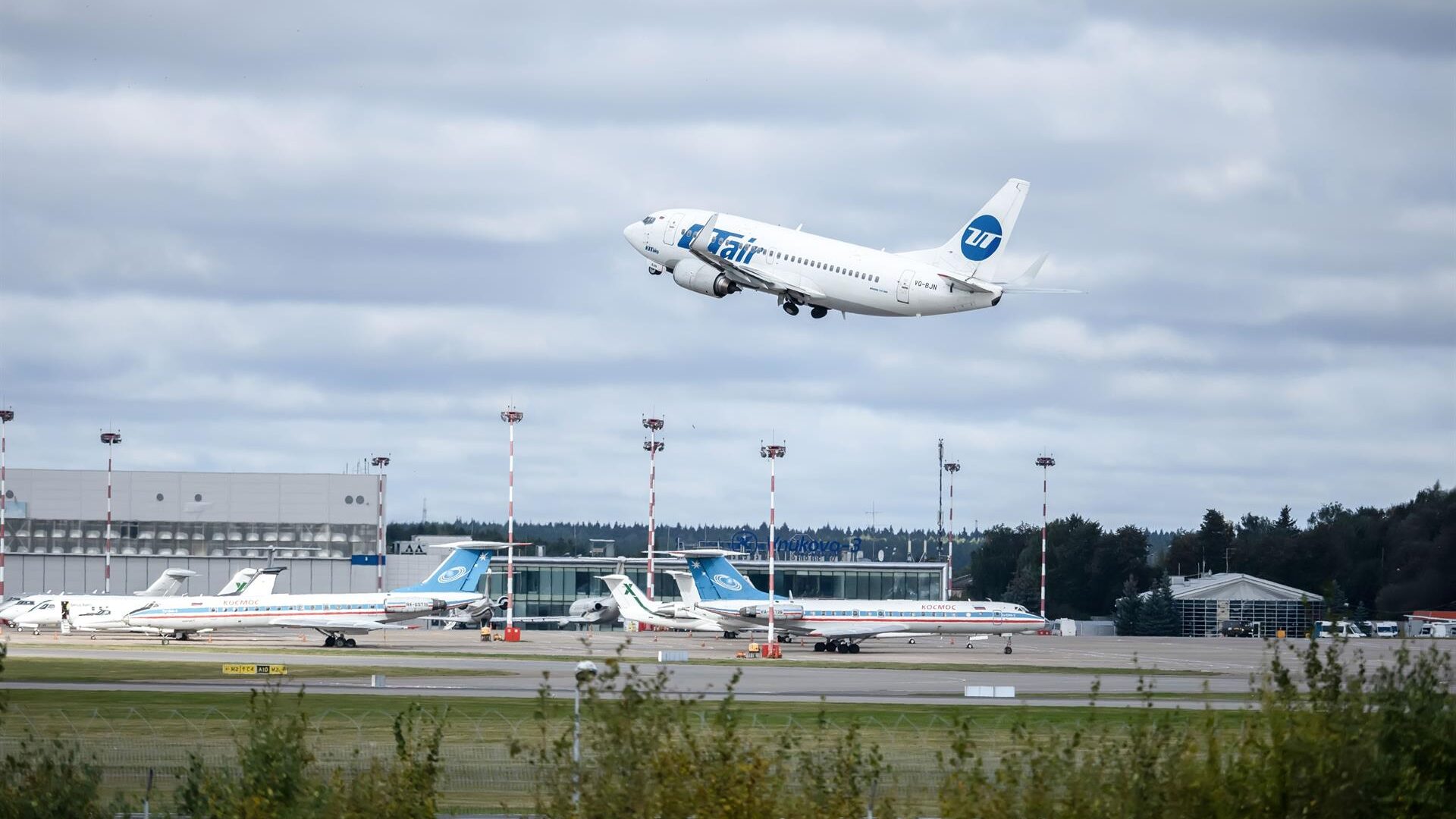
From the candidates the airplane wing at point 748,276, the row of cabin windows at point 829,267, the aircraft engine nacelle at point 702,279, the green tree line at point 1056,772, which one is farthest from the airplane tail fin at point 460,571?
the green tree line at point 1056,772

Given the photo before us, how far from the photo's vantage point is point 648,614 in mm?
120062

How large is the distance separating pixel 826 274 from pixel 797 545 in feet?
372

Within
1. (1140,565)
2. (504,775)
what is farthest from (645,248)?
(1140,565)

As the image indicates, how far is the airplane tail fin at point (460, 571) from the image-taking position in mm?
117875

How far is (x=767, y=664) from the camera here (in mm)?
87750

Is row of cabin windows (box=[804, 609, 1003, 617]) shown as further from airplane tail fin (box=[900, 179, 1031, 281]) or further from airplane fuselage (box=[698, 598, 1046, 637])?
airplane tail fin (box=[900, 179, 1031, 281])

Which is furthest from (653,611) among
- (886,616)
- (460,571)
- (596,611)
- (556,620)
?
(556,620)

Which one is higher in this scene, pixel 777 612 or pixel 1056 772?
pixel 1056 772

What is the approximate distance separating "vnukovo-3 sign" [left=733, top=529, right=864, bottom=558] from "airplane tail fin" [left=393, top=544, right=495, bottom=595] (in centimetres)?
5537

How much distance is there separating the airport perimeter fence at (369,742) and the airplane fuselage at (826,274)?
14.2 m

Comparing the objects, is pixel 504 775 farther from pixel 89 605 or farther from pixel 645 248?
pixel 89 605

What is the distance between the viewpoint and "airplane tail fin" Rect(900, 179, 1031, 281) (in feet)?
195

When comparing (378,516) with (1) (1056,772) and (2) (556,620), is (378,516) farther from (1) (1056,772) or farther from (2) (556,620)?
(1) (1056,772)

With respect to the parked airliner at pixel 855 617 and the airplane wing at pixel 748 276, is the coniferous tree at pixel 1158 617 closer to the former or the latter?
the parked airliner at pixel 855 617
